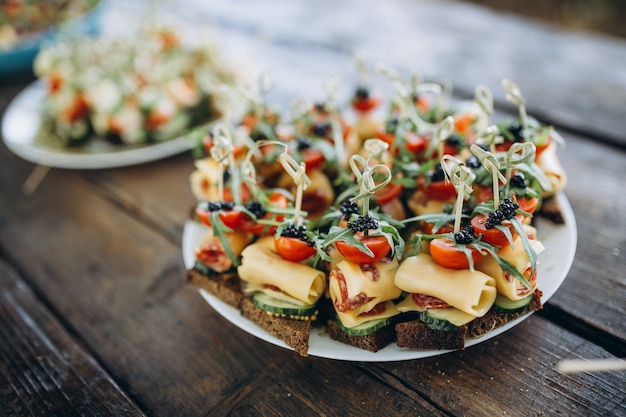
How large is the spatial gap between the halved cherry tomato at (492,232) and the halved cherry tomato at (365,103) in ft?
3.13

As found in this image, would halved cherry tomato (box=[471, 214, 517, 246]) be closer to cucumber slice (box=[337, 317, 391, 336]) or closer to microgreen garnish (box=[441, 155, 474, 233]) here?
microgreen garnish (box=[441, 155, 474, 233])

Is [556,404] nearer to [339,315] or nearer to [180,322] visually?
[339,315]

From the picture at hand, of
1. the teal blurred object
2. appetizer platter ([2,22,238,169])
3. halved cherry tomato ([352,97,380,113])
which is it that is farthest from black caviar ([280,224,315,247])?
the teal blurred object

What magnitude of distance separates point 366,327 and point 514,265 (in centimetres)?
42

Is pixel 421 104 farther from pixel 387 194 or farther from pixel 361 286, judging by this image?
pixel 361 286

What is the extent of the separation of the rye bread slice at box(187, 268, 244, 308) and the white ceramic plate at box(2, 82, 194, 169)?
2.99ft

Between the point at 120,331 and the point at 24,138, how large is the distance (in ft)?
4.74

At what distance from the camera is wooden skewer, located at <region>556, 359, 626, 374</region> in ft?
4.72

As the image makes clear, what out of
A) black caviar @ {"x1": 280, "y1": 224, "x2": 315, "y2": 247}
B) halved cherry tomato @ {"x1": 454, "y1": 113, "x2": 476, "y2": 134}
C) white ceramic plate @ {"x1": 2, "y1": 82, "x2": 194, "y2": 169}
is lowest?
white ceramic plate @ {"x1": 2, "y1": 82, "x2": 194, "y2": 169}

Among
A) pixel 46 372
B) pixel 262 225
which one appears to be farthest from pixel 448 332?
pixel 46 372

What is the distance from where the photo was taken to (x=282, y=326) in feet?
4.90

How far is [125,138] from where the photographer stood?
2662 mm

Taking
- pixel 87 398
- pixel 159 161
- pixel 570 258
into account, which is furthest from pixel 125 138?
pixel 570 258

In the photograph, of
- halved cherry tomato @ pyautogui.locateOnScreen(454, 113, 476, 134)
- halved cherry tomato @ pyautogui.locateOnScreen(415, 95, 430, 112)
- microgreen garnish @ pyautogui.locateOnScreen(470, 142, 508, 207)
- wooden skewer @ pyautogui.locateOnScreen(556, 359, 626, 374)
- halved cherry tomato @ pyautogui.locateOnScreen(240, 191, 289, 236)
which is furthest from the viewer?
halved cherry tomato @ pyautogui.locateOnScreen(415, 95, 430, 112)
